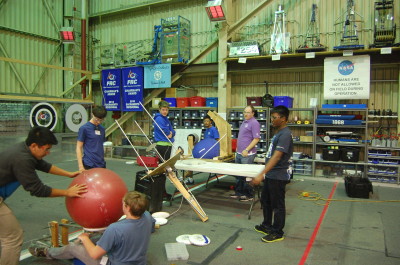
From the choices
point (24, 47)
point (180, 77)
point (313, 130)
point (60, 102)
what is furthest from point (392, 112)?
point (24, 47)

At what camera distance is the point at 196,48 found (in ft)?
34.0

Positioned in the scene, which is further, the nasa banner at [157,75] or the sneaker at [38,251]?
the nasa banner at [157,75]

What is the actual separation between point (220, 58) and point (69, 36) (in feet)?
19.4

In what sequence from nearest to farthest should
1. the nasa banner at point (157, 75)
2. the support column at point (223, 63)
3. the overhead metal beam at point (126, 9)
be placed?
the support column at point (223, 63) < the nasa banner at point (157, 75) < the overhead metal beam at point (126, 9)

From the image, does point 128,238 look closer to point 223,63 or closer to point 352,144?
point 352,144

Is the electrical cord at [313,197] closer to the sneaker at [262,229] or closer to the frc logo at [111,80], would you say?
the sneaker at [262,229]

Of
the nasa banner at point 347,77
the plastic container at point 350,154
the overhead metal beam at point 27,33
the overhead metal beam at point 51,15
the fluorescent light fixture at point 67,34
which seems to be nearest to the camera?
the plastic container at point 350,154

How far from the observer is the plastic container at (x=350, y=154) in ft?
24.1

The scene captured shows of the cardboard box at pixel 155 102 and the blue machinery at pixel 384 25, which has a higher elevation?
the blue machinery at pixel 384 25

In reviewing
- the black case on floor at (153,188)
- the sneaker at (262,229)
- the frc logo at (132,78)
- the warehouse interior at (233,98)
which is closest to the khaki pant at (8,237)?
the warehouse interior at (233,98)

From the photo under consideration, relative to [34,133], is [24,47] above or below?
above

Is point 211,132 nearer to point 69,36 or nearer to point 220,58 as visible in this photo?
point 220,58

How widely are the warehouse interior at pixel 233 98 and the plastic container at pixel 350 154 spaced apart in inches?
1.1

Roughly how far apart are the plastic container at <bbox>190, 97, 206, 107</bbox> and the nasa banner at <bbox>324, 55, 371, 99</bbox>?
3.43 m
